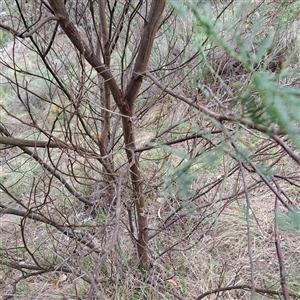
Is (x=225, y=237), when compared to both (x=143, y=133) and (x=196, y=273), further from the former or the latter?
(x=143, y=133)

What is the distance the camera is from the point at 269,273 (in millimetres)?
1800

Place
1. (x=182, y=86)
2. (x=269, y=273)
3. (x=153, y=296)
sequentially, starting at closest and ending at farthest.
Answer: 1. (x=153, y=296)
2. (x=269, y=273)
3. (x=182, y=86)

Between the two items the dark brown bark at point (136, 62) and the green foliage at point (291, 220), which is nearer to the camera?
the green foliage at point (291, 220)

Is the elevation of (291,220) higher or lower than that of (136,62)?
lower

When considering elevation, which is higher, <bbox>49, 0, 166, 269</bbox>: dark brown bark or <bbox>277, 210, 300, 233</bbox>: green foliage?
<bbox>49, 0, 166, 269</bbox>: dark brown bark

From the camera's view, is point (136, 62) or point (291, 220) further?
point (136, 62)

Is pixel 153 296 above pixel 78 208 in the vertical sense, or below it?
below

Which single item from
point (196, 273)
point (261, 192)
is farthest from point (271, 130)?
point (261, 192)

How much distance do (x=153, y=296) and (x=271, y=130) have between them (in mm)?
1546

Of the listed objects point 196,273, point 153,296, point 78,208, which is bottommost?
point 153,296

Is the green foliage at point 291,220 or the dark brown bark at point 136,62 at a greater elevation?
the dark brown bark at point 136,62

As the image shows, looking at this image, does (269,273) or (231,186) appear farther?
(231,186)

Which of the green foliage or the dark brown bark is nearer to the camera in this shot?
the green foliage

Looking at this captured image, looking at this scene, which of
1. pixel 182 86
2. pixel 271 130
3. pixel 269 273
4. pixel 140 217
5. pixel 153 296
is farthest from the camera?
pixel 182 86
